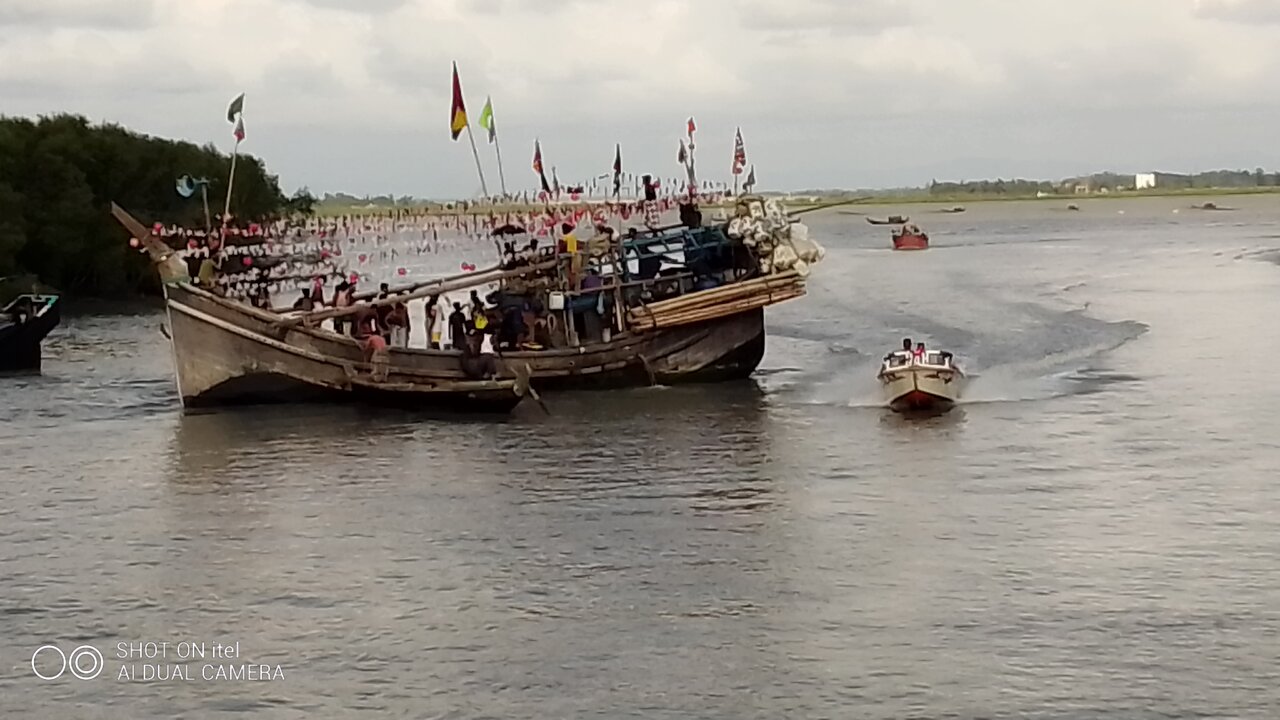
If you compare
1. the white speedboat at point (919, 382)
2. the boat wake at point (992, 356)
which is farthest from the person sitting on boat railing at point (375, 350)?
the white speedboat at point (919, 382)

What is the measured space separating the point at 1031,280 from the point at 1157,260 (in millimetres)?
21311

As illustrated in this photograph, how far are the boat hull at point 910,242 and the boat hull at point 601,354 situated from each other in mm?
76224

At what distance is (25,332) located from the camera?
47594 millimetres

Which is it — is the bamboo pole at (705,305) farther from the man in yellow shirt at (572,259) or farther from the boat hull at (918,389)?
the boat hull at (918,389)

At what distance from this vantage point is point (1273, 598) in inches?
869

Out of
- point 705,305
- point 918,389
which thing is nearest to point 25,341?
point 705,305

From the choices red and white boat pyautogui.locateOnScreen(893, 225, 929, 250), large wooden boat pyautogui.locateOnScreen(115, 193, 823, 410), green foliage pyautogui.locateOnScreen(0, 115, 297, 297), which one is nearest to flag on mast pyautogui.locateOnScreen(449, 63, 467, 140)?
large wooden boat pyautogui.locateOnScreen(115, 193, 823, 410)

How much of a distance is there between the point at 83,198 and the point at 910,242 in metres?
57.1

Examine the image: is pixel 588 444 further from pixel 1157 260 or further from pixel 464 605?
pixel 1157 260

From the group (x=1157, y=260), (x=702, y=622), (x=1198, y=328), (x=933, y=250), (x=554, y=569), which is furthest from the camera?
(x=933, y=250)

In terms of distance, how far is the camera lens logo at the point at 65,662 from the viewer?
2028 cm

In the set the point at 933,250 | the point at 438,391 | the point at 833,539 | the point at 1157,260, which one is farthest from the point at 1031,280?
the point at 833,539

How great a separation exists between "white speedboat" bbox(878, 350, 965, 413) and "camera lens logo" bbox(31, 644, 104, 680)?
20.1 m

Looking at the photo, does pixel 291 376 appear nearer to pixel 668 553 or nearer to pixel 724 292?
pixel 724 292
